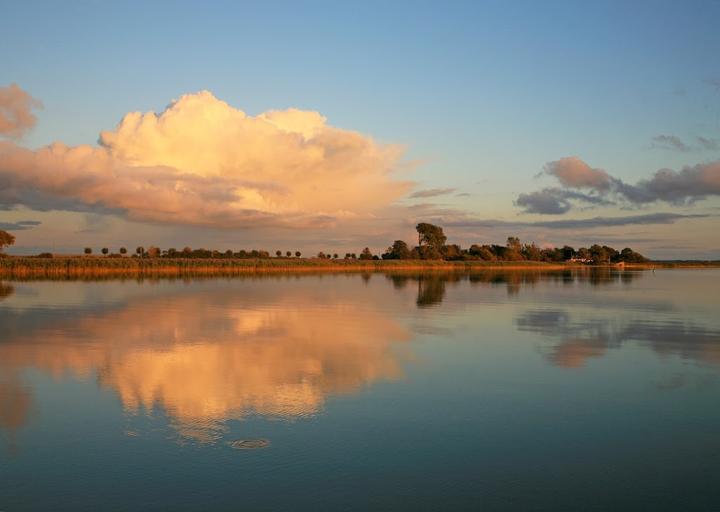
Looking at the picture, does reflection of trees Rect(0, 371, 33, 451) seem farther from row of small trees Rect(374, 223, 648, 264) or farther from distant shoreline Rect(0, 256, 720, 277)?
row of small trees Rect(374, 223, 648, 264)

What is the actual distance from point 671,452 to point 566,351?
8.71 metres

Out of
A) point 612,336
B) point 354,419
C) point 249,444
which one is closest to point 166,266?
point 612,336

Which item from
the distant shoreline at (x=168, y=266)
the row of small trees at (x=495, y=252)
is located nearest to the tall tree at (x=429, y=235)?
the row of small trees at (x=495, y=252)

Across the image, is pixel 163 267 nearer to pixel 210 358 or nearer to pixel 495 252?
pixel 210 358

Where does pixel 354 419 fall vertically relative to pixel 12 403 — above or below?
below

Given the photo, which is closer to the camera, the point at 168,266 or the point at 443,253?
the point at 168,266

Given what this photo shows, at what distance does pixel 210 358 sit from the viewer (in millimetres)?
15234

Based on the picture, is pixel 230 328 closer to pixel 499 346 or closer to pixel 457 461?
pixel 499 346

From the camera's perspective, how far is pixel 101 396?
11344 millimetres

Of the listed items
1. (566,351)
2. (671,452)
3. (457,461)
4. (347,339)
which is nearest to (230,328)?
(347,339)

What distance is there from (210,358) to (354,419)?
21.3 feet

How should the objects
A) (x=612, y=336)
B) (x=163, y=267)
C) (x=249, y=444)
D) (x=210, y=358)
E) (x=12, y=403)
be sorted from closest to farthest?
(x=249, y=444), (x=12, y=403), (x=210, y=358), (x=612, y=336), (x=163, y=267)

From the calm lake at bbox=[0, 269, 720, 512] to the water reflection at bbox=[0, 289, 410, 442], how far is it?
0.07 meters

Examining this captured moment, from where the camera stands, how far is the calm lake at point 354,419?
23.5 ft
